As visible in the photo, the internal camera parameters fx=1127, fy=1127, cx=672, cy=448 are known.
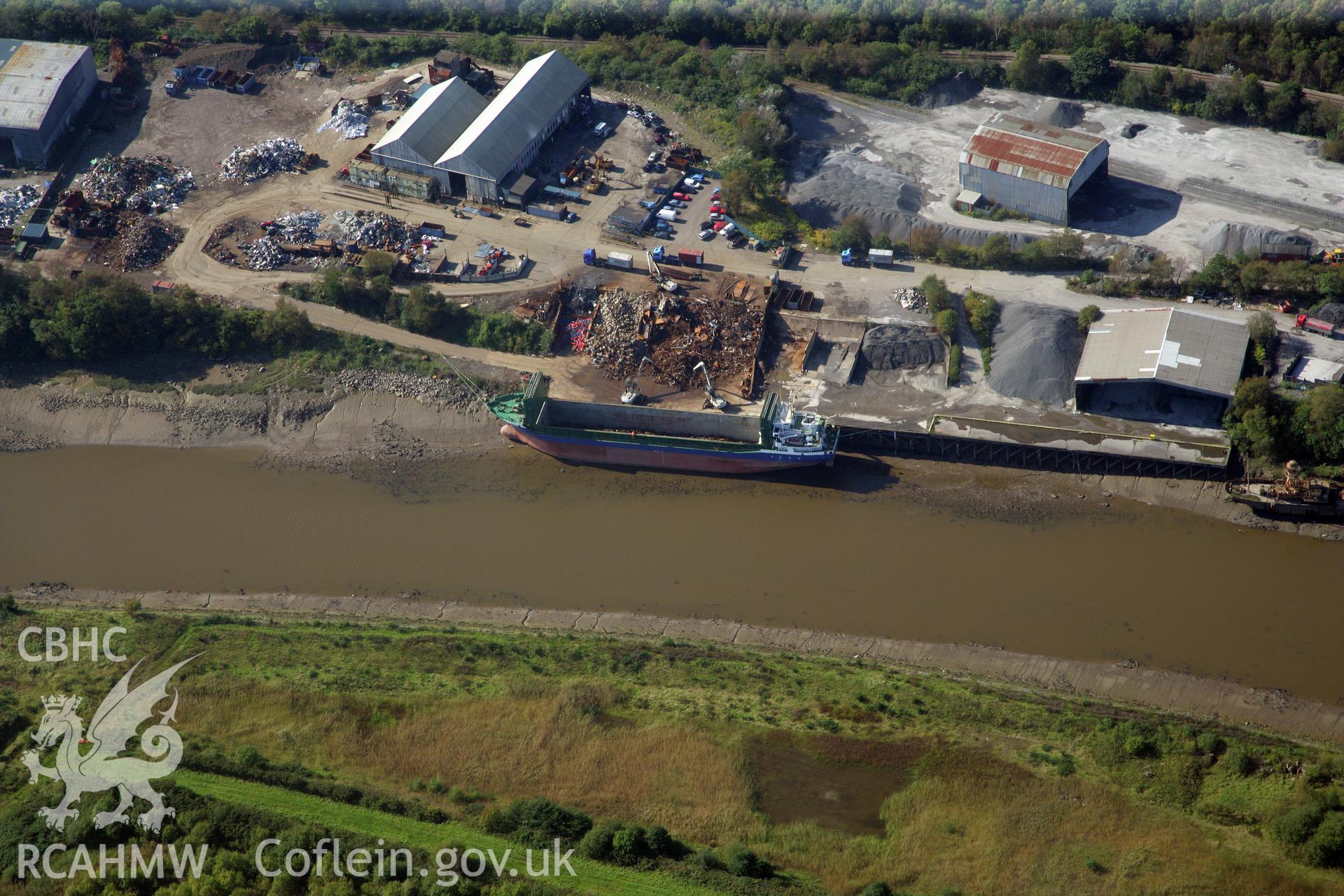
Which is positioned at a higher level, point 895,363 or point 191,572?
point 895,363

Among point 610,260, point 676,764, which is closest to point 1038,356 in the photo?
point 610,260

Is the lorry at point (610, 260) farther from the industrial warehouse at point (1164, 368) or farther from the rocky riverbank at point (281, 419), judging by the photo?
the industrial warehouse at point (1164, 368)

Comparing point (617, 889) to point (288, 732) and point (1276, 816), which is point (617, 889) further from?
point (1276, 816)

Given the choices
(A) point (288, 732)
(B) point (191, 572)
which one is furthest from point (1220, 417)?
(B) point (191, 572)

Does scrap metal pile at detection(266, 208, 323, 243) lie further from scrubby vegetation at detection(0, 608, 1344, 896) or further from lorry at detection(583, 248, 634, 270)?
scrubby vegetation at detection(0, 608, 1344, 896)

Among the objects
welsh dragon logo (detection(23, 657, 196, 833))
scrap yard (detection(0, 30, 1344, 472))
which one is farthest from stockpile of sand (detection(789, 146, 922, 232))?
welsh dragon logo (detection(23, 657, 196, 833))

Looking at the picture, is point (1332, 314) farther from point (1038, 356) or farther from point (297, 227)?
point (297, 227)
